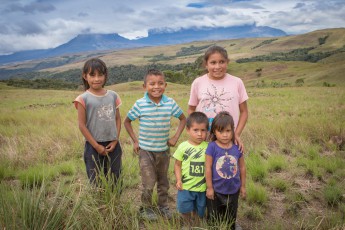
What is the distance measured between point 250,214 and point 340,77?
42.8 meters

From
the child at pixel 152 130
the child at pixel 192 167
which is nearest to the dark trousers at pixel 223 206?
the child at pixel 192 167

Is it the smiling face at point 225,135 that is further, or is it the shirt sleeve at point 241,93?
the shirt sleeve at point 241,93

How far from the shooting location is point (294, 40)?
6240 inches

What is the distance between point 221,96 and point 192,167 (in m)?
0.95

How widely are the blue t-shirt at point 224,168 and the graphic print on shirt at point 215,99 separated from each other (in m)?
0.57

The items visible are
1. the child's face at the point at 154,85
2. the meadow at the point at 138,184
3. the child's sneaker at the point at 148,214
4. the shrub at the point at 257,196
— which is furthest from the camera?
the shrub at the point at 257,196

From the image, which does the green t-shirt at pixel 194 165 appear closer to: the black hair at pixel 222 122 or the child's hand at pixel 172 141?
Result: the black hair at pixel 222 122

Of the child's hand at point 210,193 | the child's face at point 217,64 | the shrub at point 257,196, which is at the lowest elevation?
the shrub at point 257,196

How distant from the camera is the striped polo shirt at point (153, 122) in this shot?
3.54 meters

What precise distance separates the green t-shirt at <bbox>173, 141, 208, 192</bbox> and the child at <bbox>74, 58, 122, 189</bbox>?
3.03ft

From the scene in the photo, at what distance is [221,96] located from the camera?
341 cm

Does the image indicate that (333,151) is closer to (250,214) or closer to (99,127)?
(250,214)

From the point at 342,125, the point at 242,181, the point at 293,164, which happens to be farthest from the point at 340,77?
the point at 242,181

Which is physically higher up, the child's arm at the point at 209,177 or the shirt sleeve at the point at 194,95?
the shirt sleeve at the point at 194,95
